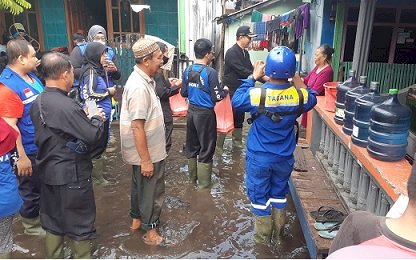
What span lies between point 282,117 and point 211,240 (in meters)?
1.56

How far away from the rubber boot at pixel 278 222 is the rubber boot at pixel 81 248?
1.87 meters

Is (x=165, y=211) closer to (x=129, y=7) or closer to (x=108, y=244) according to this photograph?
(x=108, y=244)

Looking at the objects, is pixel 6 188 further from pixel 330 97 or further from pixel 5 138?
pixel 330 97

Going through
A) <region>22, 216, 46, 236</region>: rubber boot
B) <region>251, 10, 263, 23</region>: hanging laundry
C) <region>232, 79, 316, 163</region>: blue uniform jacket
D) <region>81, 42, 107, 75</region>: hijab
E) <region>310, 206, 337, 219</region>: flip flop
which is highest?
<region>251, 10, 263, 23</region>: hanging laundry

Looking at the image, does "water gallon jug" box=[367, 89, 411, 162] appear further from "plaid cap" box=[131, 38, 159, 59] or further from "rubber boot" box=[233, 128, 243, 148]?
"rubber boot" box=[233, 128, 243, 148]

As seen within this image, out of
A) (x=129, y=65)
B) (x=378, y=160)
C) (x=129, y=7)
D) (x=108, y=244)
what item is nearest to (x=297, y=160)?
(x=378, y=160)

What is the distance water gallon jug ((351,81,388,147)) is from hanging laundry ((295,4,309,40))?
4.13m

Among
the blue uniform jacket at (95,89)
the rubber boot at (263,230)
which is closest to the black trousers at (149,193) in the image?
the rubber boot at (263,230)

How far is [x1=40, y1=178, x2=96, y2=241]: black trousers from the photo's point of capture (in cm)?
300

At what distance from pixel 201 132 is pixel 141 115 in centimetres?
167

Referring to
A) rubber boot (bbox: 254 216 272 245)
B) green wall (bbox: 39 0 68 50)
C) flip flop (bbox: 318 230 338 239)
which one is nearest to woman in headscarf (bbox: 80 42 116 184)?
rubber boot (bbox: 254 216 272 245)

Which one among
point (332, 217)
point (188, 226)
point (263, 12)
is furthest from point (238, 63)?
point (263, 12)

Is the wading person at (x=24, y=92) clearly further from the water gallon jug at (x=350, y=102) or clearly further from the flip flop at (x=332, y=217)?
the water gallon jug at (x=350, y=102)

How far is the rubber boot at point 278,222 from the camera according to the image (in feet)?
12.1
